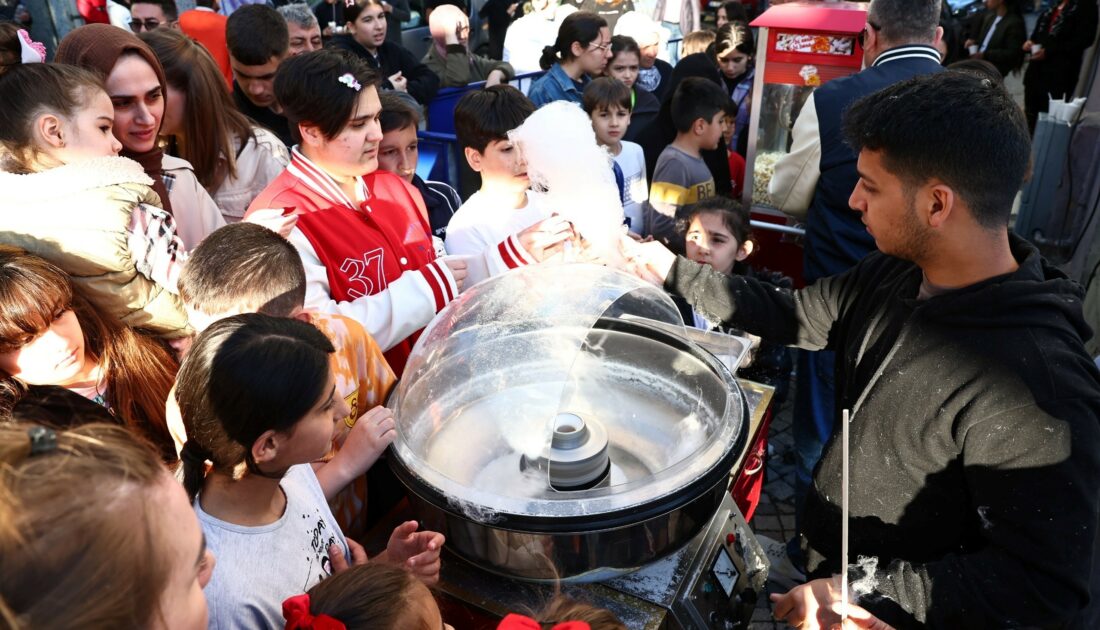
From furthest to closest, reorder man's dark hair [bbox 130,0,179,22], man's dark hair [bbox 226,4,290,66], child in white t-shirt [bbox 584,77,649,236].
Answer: man's dark hair [bbox 130,0,179,22] < child in white t-shirt [bbox 584,77,649,236] < man's dark hair [bbox 226,4,290,66]

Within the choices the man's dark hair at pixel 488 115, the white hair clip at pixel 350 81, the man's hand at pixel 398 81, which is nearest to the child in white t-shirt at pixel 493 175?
the man's dark hair at pixel 488 115

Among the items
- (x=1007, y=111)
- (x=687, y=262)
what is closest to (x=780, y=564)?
(x=687, y=262)

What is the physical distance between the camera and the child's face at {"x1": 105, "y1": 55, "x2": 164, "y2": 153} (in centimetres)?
229

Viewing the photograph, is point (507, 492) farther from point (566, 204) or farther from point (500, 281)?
point (566, 204)

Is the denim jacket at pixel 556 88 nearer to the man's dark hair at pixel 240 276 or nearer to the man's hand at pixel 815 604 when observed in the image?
the man's dark hair at pixel 240 276

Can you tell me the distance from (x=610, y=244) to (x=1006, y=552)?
1.25 meters

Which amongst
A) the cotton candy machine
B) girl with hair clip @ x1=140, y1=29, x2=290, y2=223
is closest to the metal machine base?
the cotton candy machine

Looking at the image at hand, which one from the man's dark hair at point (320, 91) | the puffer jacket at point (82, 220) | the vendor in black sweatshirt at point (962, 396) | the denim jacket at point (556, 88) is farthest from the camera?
the denim jacket at point (556, 88)

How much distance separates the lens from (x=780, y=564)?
9.27 ft

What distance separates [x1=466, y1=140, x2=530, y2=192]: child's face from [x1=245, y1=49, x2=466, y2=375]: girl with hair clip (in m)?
0.57

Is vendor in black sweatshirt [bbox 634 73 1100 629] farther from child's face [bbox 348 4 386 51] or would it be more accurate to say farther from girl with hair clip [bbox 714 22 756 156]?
girl with hair clip [bbox 714 22 756 156]

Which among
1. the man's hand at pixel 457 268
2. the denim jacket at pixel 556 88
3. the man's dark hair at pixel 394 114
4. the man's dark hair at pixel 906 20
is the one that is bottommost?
the denim jacket at pixel 556 88

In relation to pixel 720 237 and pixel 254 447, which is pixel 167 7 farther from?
pixel 254 447

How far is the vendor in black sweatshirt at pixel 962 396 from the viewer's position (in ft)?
4.48
